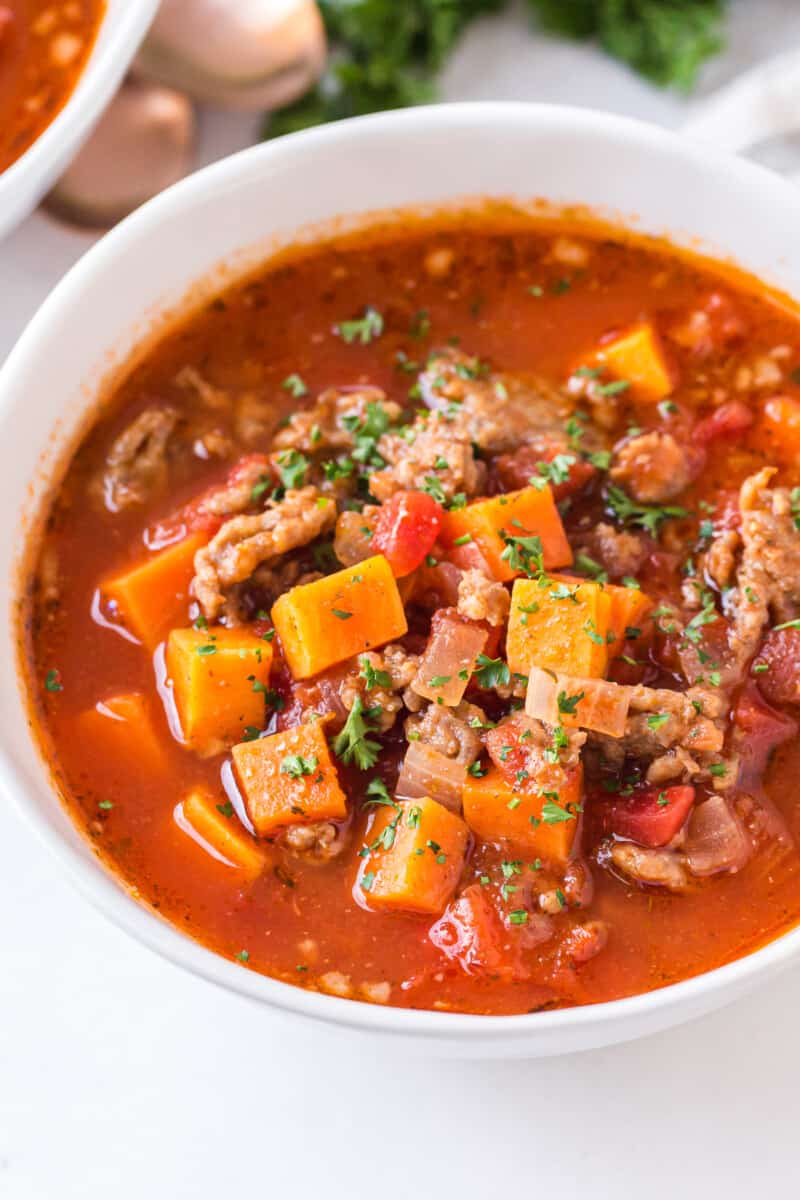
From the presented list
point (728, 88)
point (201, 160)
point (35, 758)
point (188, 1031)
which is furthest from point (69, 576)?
point (728, 88)

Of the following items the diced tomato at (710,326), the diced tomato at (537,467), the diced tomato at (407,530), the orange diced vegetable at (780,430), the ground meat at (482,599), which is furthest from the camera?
the diced tomato at (710,326)

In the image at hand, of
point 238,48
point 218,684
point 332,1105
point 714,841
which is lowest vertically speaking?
point 332,1105

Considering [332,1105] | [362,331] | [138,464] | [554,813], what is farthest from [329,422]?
A: [332,1105]

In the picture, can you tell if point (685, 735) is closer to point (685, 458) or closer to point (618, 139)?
point (685, 458)

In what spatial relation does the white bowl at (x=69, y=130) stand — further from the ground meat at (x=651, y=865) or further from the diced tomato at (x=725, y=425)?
the ground meat at (x=651, y=865)

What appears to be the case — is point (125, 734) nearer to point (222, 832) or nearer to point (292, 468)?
point (222, 832)

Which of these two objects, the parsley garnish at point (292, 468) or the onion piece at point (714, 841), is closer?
the onion piece at point (714, 841)

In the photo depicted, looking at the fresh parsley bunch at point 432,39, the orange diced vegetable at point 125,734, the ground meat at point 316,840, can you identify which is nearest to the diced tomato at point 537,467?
the ground meat at point 316,840
